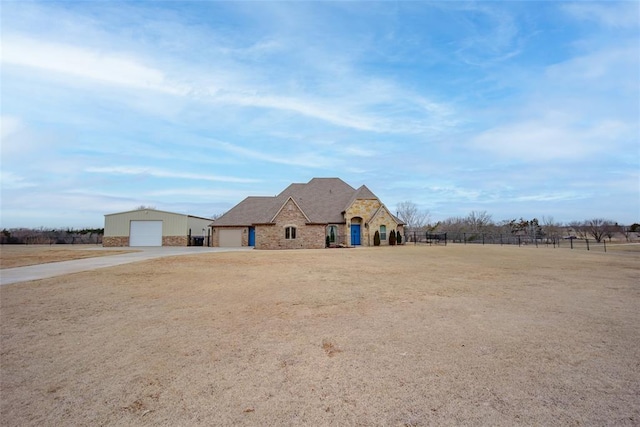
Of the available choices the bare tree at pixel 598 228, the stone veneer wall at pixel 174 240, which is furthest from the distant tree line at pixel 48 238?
the bare tree at pixel 598 228

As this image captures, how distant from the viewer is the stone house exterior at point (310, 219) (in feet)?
111

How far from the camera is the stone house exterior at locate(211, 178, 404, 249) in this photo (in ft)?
111

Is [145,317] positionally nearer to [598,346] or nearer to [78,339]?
[78,339]

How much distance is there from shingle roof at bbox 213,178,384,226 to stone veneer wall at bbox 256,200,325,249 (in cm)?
171

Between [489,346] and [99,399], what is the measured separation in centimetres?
520

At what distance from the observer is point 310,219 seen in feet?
114

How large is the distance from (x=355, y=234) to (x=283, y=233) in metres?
8.15

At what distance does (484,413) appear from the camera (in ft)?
11.5

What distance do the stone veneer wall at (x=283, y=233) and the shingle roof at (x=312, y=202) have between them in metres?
1.71

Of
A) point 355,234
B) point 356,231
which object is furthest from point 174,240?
point 356,231

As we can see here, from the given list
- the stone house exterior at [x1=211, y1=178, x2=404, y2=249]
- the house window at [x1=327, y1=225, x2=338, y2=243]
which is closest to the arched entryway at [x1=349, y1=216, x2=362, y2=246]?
the stone house exterior at [x1=211, y1=178, x2=404, y2=249]

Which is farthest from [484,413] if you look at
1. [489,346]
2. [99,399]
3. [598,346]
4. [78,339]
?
[78,339]

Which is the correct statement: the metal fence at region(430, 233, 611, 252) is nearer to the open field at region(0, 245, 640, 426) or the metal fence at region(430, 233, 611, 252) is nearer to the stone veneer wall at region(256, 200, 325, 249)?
the stone veneer wall at region(256, 200, 325, 249)

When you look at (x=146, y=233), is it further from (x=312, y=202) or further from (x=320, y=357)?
(x=320, y=357)
